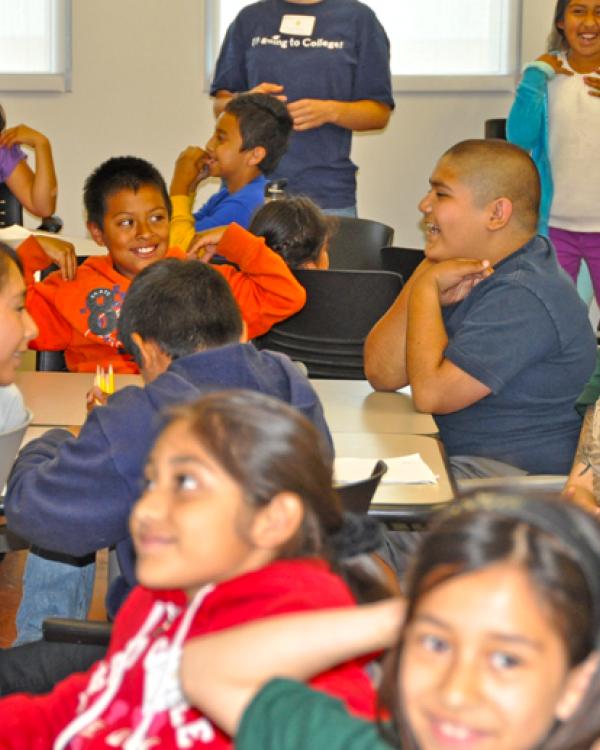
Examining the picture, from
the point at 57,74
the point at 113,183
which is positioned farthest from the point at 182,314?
the point at 57,74

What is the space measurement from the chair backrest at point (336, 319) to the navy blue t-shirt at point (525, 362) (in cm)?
58

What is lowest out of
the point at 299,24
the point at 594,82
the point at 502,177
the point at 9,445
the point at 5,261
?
the point at 9,445

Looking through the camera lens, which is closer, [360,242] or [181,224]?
[181,224]

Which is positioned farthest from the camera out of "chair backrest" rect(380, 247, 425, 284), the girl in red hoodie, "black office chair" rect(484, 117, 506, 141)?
"black office chair" rect(484, 117, 506, 141)

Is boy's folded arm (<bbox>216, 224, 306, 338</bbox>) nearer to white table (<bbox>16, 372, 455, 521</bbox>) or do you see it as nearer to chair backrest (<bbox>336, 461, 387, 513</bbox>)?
white table (<bbox>16, 372, 455, 521</bbox>)

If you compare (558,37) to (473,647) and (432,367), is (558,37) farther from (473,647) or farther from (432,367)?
(473,647)

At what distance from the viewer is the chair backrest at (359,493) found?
1856mm

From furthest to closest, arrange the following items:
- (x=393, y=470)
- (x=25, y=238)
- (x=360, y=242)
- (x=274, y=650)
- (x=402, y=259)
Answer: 1. (x=360, y=242)
2. (x=402, y=259)
3. (x=25, y=238)
4. (x=393, y=470)
5. (x=274, y=650)

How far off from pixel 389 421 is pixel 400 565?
41 cm

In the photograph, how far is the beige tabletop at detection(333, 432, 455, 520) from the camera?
7.13ft

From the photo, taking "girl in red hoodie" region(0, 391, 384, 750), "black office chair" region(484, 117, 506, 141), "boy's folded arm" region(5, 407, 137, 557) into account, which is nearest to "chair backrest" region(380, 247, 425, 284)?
"black office chair" region(484, 117, 506, 141)

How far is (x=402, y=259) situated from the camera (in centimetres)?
439

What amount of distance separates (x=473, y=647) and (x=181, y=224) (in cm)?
364

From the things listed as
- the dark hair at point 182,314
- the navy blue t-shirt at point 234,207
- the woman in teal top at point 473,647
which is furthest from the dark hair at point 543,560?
the navy blue t-shirt at point 234,207
